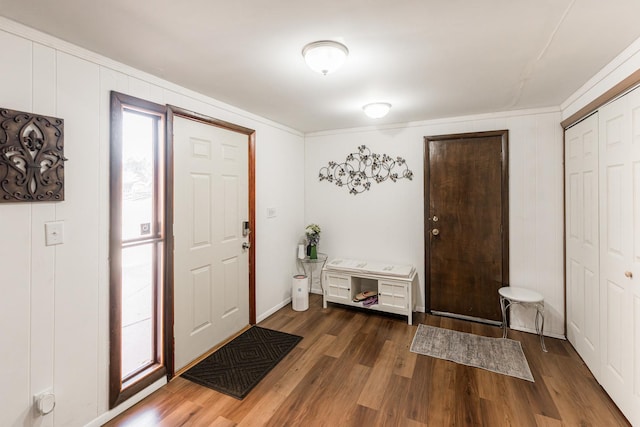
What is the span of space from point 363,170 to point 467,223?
1403 mm

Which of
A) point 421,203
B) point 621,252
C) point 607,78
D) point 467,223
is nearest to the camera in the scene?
point 621,252

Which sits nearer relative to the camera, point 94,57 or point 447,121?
point 94,57

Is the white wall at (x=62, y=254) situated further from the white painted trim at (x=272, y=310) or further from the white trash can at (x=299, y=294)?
the white trash can at (x=299, y=294)

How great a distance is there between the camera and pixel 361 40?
170cm

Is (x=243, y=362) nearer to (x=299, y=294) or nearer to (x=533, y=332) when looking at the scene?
(x=299, y=294)

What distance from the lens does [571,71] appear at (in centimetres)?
215

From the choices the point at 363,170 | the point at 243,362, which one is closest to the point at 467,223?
the point at 363,170

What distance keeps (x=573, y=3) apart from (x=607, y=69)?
41.7 inches

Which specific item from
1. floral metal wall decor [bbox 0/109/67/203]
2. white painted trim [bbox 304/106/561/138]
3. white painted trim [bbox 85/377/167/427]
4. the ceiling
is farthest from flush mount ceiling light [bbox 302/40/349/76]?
white painted trim [bbox 85/377/167/427]

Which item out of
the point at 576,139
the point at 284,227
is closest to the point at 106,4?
the point at 284,227

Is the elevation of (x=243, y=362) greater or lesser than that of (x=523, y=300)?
lesser

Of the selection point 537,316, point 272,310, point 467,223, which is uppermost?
point 467,223

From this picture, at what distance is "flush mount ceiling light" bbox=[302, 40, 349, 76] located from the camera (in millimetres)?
1692

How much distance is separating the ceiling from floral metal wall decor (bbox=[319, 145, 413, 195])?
3.71ft
